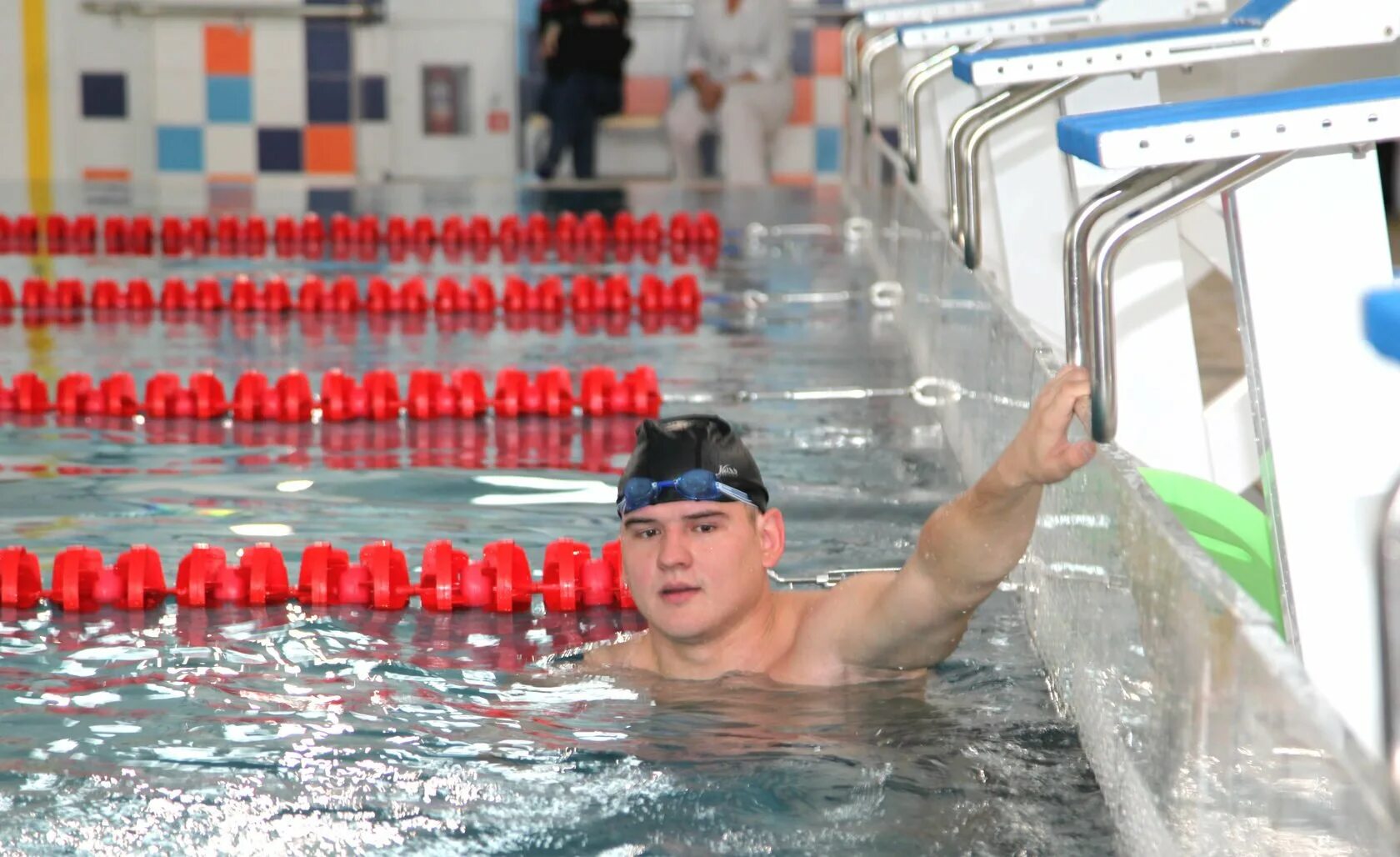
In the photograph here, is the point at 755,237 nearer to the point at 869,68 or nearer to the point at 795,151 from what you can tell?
the point at 869,68

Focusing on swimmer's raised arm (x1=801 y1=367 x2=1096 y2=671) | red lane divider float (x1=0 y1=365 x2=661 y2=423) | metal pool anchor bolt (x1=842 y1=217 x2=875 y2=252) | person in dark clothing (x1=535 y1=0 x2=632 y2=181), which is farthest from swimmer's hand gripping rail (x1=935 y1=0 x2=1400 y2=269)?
person in dark clothing (x1=535 y1=0 x2=632 y2=181)

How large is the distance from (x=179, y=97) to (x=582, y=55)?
4387mm

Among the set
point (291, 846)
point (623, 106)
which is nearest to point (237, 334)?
point (291, 846)

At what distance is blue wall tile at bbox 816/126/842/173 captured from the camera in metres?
17.8

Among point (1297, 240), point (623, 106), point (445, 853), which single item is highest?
point (623, 106)

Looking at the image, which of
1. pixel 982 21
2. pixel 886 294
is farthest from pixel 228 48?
pixel 982 21

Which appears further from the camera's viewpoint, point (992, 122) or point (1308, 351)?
point (992, 122)

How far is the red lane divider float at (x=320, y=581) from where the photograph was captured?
436 cm

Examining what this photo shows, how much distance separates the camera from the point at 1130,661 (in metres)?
2.65

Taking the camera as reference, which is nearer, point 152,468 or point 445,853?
point 445,853

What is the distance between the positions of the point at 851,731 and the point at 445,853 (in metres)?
0.86

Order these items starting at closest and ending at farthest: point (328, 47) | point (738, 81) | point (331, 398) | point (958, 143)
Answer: point (958, 143) → point (331, 398) → point (738, 81) → point (328, 47)

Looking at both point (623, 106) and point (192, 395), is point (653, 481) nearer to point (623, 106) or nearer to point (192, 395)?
point (192, 395)

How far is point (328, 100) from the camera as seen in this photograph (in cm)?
1792
